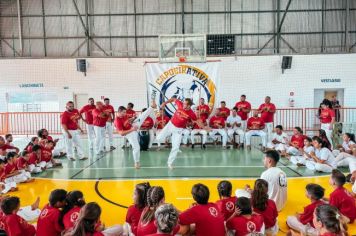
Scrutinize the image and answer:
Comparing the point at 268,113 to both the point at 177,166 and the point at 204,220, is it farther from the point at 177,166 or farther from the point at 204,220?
the point at 204,220

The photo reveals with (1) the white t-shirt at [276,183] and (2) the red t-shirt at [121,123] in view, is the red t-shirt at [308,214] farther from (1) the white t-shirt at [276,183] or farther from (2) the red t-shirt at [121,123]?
(2) the red t-shirt at [121,123]

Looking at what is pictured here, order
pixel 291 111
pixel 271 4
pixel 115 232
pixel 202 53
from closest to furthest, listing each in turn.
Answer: pixel 115 232 < pixel 202 53 < pixel 291 111 < pixel 271 4

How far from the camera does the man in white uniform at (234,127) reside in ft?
46.8

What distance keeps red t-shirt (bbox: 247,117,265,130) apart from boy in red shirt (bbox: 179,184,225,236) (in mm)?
10065

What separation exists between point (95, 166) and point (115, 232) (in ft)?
19.6

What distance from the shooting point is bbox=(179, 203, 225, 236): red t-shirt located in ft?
13.3

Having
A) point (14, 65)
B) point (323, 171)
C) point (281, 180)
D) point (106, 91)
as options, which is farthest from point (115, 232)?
point (14, 65)

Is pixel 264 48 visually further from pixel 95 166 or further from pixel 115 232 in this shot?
pixel 115 232

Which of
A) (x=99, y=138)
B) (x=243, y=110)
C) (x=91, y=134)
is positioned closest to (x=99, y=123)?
(x=99, y=138)

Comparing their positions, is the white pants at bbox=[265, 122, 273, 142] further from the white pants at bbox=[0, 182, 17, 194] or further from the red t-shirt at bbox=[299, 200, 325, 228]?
the white pants at bbox=[0, 182, 17, 194]

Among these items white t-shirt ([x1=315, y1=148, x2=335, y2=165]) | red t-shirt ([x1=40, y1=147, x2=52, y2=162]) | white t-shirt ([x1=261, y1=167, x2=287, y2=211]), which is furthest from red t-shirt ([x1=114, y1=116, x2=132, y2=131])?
white t-shirt ([x1=315, y1=148, x2=335, y2=165])

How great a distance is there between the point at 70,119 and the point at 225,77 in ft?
36.9

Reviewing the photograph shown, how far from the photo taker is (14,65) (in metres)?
20.1

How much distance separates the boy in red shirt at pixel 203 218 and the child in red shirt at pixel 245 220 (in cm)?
21
